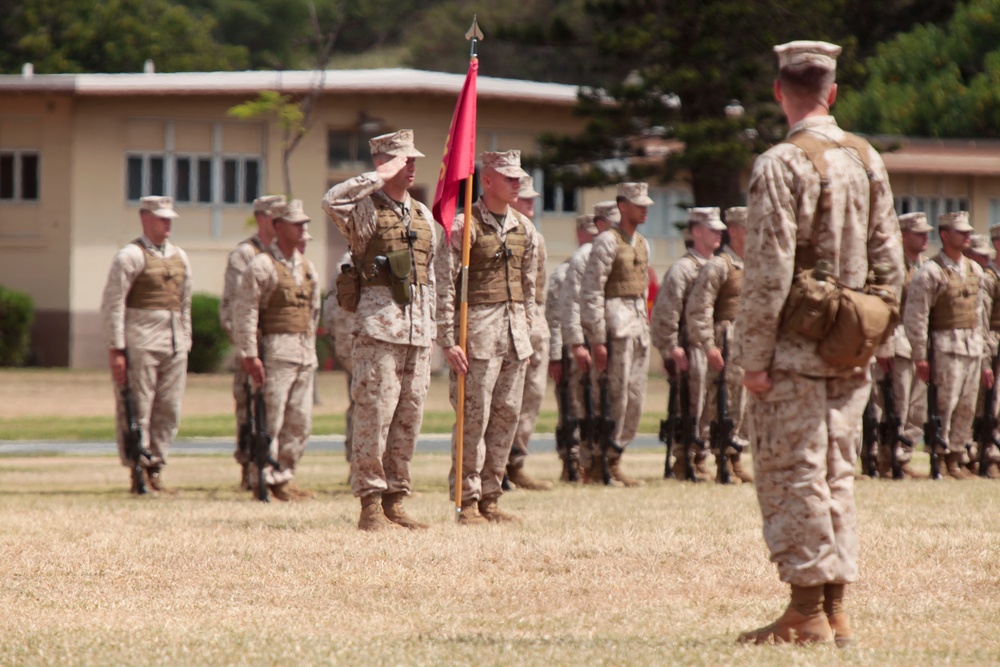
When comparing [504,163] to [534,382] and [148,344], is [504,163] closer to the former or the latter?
[534,382]

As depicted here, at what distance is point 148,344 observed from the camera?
13055mm

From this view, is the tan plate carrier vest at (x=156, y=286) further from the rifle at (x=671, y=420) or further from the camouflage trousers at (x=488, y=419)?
the rifle at (x=671, y=420)

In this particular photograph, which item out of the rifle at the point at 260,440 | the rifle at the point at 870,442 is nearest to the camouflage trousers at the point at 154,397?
the rifle at the point at 260,440

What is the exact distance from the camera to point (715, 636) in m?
6.38

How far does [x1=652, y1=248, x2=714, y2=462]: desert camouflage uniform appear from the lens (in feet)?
46.3

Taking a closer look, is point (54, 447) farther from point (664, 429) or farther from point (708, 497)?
point (708, 497)

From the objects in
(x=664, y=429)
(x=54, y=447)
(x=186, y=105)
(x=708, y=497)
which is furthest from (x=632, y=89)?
(x=708, y=497)

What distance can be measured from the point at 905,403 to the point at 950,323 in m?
Answer: 0.88

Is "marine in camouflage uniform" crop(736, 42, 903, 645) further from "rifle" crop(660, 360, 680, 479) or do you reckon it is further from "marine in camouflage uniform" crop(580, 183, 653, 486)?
"rifle" crop(660, 360, 680, 479)

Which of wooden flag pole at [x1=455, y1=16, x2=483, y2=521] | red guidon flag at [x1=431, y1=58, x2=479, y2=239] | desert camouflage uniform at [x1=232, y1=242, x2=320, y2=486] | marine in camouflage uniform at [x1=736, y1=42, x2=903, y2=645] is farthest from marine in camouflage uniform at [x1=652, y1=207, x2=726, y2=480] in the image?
marine in camouflage uniform at [x1=736, y1=42, x2=903, y2=645]

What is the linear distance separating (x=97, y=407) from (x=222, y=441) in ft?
21.4

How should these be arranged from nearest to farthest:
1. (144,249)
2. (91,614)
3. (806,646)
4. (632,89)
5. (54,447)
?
(806,646) → (91,614) → (144,249) → (54,447) → (632,89)

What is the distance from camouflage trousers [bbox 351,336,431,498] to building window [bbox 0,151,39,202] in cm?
2943

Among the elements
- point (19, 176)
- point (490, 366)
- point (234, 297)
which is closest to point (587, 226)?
point (234, 297)
